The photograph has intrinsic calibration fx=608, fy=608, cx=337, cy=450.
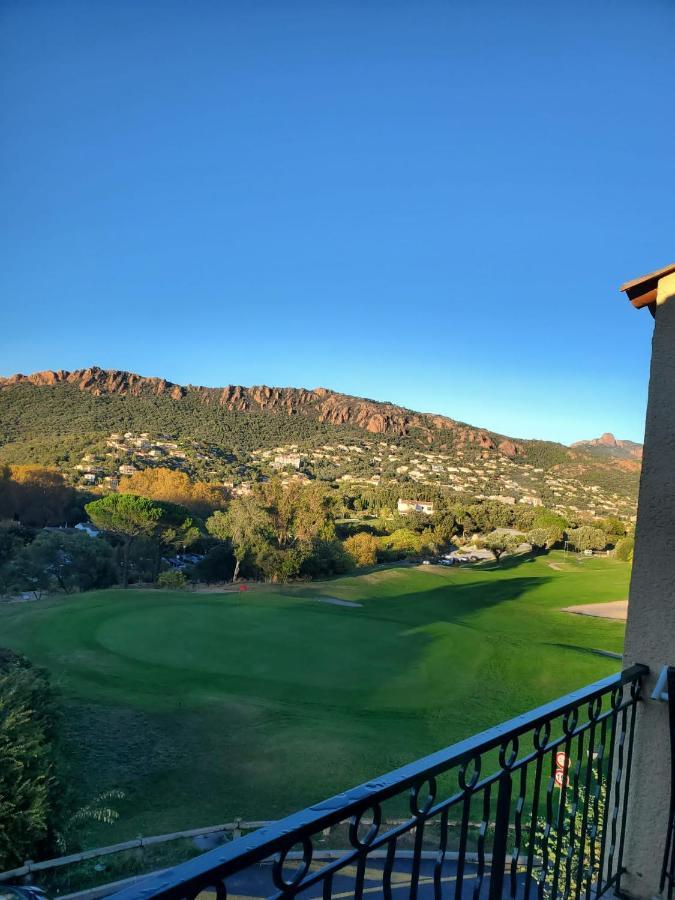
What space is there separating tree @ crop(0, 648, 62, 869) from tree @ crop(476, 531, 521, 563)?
38870 millimetres

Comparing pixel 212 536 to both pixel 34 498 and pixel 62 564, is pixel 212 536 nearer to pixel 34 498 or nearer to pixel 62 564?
pixel 62 564

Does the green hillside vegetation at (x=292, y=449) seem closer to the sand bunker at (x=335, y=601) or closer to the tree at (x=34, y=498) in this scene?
the tree at (x=34, y=498)

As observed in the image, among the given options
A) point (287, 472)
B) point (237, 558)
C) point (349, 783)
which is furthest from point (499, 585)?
point (287, 472)

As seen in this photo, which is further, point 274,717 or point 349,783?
point 274,717

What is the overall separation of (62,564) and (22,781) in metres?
25.7

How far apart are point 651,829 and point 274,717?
394 inches

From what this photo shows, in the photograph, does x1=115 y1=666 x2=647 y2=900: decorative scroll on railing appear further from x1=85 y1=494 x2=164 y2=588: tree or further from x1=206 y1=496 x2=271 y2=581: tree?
x1=85 y1=494 x2=164 y2=588: tree

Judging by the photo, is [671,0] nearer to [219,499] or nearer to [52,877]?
[52,877]

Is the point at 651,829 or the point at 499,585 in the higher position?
the point at 651,829

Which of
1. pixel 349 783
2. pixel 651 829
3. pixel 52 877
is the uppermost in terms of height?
pixel 651 829

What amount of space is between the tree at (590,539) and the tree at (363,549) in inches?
637

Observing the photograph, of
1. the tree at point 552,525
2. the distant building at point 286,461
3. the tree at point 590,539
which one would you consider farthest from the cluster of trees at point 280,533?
the distant building at point 286,461

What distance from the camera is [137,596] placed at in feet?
69.4

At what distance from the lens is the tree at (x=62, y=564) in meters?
29.8
